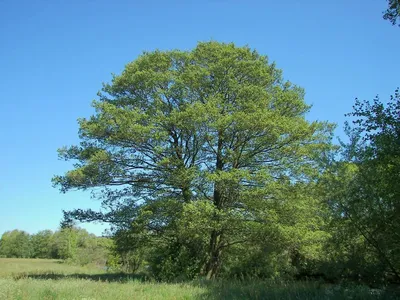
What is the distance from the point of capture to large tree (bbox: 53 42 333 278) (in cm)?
1842

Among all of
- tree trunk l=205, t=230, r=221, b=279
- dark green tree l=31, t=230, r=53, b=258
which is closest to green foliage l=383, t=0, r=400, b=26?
tree trunk l=205, t=230, r=221, b=279

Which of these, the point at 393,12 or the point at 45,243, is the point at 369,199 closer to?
the point at 393,12

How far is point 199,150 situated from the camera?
2103cm

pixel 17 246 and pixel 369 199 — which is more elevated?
pixel 369 199

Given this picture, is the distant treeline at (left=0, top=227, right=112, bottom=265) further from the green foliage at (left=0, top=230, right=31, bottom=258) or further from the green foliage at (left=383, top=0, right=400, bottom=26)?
the green foliage at (left=383, top=0, right=400, bottom=26)

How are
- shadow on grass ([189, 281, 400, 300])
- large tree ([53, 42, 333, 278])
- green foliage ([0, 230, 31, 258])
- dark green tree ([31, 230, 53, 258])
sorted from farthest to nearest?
1. green foliage ([0, 230, 31, 258])
2. dark green tree ([31, 230, 53, 258])
3. large tree ([53, 42, 333, 278])
4. shadow on grass ([189, 281, 400, 300])

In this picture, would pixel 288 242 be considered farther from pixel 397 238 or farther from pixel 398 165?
pixel 398 165

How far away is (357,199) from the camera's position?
11.5 metres

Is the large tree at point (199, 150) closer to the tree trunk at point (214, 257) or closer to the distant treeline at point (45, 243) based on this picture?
the tree trunk at point (214, 257)

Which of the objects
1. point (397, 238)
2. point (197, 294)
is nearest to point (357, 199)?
point (397, 238)

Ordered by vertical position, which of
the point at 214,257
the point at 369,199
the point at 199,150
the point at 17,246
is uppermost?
the point at 199,150

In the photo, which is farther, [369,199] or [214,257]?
[214,257]

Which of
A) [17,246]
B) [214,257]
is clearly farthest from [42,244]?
[214,257]

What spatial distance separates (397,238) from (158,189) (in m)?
13.2
